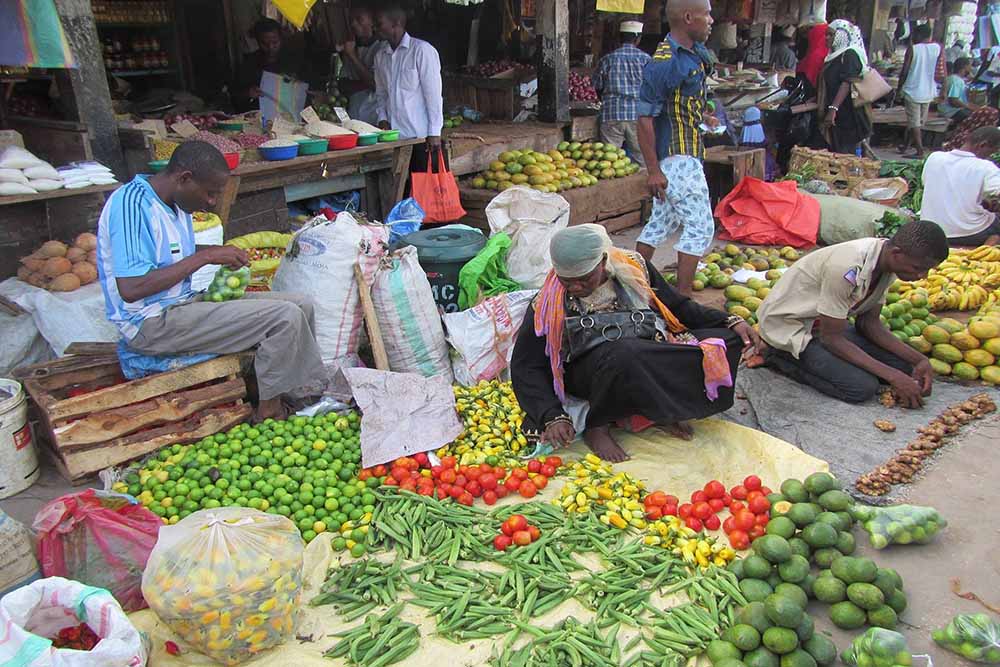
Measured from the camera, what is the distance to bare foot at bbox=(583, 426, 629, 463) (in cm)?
376

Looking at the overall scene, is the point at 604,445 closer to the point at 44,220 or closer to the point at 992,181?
the point at 44,220

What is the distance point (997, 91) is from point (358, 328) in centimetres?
1455

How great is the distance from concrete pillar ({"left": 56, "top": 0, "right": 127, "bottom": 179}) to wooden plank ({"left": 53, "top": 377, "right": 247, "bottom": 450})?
2160mm

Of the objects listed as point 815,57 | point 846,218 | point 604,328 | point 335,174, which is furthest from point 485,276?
point 815,57

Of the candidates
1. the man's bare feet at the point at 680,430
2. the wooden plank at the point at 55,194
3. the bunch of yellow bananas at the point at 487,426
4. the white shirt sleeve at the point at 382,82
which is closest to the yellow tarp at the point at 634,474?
the man's bare feet at the point at 680,430

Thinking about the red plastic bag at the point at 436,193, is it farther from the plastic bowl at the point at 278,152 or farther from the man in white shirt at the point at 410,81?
the plastic bowl at the point at 278,152

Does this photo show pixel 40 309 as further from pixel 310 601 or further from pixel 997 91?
pixel 997 91

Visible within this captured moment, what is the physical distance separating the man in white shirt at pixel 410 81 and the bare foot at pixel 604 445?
3.76m

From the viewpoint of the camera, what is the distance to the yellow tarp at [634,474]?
260 cm

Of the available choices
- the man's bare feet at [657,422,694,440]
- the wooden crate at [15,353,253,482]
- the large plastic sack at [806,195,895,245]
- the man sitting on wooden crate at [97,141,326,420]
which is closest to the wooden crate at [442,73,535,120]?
the large plastic sack at [806,195,895,245]

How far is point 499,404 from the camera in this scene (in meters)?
4.20

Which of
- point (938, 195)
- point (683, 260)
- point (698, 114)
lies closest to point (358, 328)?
point (683, 260)

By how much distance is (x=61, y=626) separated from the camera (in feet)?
7.85

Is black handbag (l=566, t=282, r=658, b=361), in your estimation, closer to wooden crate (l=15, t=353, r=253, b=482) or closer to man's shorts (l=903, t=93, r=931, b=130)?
wooden crate (l=15, t=353, r=253, b=482)
